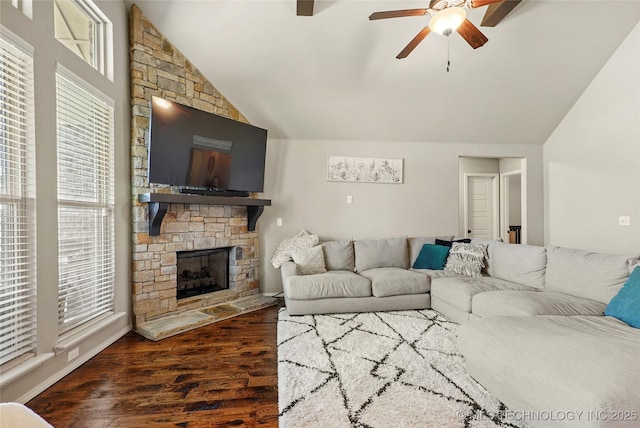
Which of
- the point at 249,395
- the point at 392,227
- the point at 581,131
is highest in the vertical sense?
the point at 581,131

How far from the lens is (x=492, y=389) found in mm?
1583

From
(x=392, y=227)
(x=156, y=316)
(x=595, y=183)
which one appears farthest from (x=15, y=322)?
(x=595, y=183)

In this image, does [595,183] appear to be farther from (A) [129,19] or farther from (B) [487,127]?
(A) [129,19]

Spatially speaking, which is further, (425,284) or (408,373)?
(425,284)

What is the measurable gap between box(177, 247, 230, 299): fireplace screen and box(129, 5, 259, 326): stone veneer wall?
0.58 feet

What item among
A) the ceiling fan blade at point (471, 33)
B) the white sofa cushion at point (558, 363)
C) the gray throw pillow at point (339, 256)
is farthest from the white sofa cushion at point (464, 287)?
the ceiling fan blade at point (471, 33)

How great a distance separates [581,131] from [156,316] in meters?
5.75

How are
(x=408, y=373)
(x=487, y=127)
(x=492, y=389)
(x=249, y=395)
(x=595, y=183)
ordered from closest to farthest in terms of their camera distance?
(x=492, y=389)
(x=249, y=395)
(x=408, y=373)
(x=595, y=183)
(x=487, y=127)

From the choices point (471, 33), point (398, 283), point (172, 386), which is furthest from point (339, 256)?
point (471, 33)

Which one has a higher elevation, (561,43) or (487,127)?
(561,43)

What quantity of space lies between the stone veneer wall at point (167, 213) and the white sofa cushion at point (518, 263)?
3.20 metres

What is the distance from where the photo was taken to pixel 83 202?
89.0 inches

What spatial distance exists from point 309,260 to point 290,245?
51 cm

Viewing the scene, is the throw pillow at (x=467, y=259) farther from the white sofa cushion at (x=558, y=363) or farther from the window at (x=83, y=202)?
the window at (x=83, y=202)
